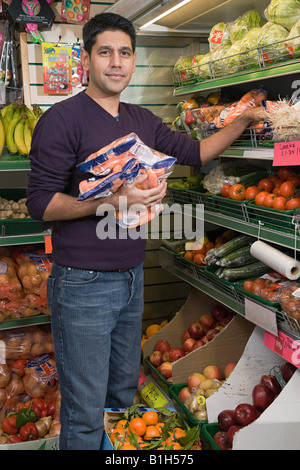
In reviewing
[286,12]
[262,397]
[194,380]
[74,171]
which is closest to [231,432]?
[262,397]

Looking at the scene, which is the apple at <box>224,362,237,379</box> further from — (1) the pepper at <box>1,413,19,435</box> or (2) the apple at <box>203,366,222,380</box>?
(1) the pepper at <box>1,413,19,435</box>

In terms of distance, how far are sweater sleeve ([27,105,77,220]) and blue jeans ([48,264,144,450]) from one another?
336mm

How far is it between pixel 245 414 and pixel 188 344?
2.79 feet

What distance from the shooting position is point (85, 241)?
2158mm

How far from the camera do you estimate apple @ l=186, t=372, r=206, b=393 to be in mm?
2689

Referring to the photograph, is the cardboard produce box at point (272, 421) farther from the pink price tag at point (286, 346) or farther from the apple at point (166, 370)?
the apple at point (166, 370)

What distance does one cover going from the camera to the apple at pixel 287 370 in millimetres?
2307

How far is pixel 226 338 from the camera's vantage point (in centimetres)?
282

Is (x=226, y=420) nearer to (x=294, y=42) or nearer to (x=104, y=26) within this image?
(x=294, y=42)

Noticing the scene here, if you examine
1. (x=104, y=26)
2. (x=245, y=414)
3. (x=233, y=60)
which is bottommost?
(x=245, y=414)

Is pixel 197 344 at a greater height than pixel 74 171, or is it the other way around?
pixel 74 171

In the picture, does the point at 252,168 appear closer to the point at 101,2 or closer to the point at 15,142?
the point at 15,142

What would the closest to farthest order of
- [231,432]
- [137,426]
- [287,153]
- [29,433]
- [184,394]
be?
[287,153], [231,432], [137,426], [184,394], [29,433]

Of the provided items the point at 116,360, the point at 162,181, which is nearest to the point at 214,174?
the point at 162,181
